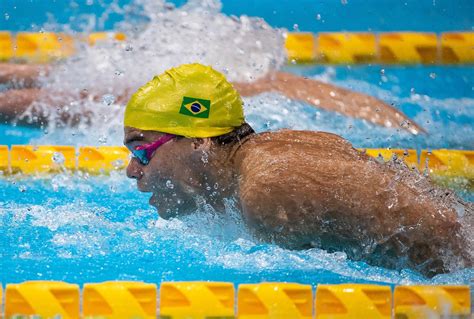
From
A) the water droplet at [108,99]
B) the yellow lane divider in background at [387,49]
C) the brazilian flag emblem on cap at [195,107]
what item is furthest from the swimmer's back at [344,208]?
the yellow lane divider in background at [387,49]

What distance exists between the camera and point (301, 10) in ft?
23.7

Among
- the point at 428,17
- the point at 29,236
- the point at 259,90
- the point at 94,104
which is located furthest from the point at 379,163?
the point at 428,17

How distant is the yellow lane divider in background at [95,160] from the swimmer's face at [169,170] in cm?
159

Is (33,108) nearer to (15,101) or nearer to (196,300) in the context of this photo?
(15,101)

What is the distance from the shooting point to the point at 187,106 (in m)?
3.30

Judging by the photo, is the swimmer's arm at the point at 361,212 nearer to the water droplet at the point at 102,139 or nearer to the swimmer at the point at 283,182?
the swimmer at the point at 283,182

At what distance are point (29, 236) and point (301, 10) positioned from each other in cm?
409

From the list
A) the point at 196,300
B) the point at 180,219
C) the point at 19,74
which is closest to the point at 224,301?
the point at 196,300

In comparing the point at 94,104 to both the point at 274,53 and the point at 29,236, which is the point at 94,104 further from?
the point at 29,236

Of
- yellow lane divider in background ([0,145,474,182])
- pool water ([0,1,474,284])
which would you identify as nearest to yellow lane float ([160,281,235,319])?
pool water ([0,1,474,284])

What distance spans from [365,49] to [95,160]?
229 centimetres

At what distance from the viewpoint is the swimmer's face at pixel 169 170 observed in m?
3.22

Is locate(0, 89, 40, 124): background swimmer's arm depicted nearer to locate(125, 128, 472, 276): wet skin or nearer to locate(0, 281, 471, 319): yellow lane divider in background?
locate(125, 128, 472, 276): wet skin

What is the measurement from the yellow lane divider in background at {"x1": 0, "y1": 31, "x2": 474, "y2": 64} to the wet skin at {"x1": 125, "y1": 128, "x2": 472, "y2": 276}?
325 centimetres
